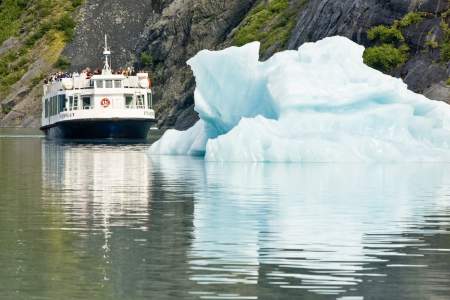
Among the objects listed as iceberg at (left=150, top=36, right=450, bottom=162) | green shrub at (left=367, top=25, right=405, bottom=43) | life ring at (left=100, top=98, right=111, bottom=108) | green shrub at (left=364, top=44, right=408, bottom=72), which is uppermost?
green shrub at (left=367, top=25, right=405, bottom=43)

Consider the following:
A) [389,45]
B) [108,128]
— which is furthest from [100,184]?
[108,128]

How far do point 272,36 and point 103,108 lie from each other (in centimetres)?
2433

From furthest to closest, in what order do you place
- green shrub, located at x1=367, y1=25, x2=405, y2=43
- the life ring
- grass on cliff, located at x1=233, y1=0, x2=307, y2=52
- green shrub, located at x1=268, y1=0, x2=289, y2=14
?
green shrub, located at x1=268, y1=0, x2=289, y2=14 < grass on cliff, located at x1=233, y1=0, x2=307, y2=52 < the life ring < green shrub, located at x1=367, y1=25, x2=405, y2=43

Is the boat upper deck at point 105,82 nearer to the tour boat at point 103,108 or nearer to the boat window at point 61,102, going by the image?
the tour boat at point 103,108

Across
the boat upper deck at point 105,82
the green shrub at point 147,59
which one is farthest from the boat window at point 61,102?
the green shrub at point 147,59

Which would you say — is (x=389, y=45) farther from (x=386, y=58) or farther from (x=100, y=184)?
(x=100, y=184)

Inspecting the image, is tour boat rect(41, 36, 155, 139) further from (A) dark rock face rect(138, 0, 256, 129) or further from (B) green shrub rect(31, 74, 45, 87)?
(B) green shrub rect(31, 74, 45, 87)

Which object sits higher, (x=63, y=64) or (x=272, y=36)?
(x=63, y=64)

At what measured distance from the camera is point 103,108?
112 m

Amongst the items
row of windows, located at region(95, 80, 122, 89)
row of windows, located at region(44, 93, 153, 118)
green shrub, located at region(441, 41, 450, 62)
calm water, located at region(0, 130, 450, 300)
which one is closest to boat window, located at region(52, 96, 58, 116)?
row of windows, located at region(44, 93, 153, 118)

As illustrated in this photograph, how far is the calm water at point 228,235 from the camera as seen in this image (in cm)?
2605

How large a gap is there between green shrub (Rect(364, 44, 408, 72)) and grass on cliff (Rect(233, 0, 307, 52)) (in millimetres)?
23660

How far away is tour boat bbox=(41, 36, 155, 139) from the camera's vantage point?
111 metres

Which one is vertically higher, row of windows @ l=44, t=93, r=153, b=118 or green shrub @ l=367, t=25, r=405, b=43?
green shrub @ l=367, t=25, r=405, b=43
